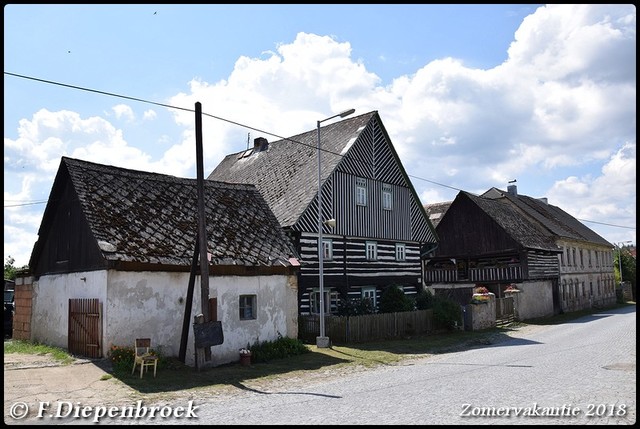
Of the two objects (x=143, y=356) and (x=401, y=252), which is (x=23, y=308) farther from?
(x=401, y=252)

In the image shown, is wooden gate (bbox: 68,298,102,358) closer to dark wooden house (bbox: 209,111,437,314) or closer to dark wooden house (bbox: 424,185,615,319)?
dark wooden house (bbox: 209,111,437,314)

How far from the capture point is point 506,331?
2691 cm

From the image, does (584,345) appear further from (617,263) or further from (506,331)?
(617,263)

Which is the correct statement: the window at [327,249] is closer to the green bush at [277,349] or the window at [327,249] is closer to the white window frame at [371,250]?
the white window frame at [371,250]

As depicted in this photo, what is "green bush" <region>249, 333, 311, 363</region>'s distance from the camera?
1734cm

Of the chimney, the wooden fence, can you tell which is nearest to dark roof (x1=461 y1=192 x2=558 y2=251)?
the wooden fence

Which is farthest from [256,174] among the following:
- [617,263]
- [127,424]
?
[617,263]

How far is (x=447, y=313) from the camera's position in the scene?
1025 inches

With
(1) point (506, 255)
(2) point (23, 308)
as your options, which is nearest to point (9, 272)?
(2) point (23, 308)

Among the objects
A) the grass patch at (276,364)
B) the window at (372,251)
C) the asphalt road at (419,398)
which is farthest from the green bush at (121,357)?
the window at (372,251)

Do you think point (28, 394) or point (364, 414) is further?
point (28, 394)

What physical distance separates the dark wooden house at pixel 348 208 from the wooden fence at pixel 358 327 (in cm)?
197

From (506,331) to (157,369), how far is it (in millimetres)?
18616

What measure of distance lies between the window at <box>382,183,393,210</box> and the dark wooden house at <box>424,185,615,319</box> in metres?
9.76
